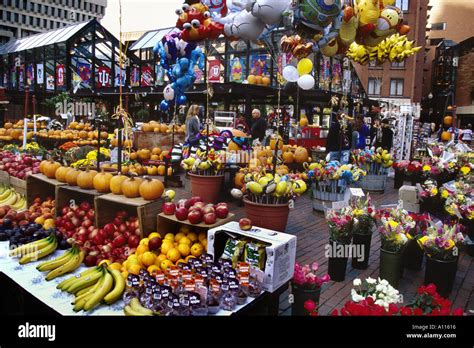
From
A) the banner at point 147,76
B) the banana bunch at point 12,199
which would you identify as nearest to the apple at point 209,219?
the banana bunch at point 12,199

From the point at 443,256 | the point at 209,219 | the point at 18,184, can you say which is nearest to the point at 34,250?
the point at 209,219

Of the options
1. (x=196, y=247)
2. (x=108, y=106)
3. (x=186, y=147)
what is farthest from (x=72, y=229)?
(x=108, y=106)

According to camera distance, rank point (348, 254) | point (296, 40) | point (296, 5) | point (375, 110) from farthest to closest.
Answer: point (375, 110)
point (296, 40)
point (296, 5)
point (348, 254)

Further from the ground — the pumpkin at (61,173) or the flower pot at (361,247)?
the pumpkin at (61,173)

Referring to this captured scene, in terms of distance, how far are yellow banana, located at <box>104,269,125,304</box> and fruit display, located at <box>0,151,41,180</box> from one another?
3.08 m

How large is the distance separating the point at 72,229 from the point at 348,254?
120 inches

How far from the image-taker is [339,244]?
13.1ft

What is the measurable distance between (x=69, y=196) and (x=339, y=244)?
10.4ft

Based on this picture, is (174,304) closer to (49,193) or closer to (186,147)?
(49,193)

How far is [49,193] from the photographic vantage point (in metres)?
5.12

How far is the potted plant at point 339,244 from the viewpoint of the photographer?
395cm

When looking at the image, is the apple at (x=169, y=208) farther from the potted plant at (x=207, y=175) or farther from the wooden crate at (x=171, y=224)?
the potted plant at (x=207, y=175)

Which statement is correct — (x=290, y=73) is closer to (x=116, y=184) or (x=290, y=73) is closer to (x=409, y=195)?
(x=409, y=195)

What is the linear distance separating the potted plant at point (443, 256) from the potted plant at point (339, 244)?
758mm
